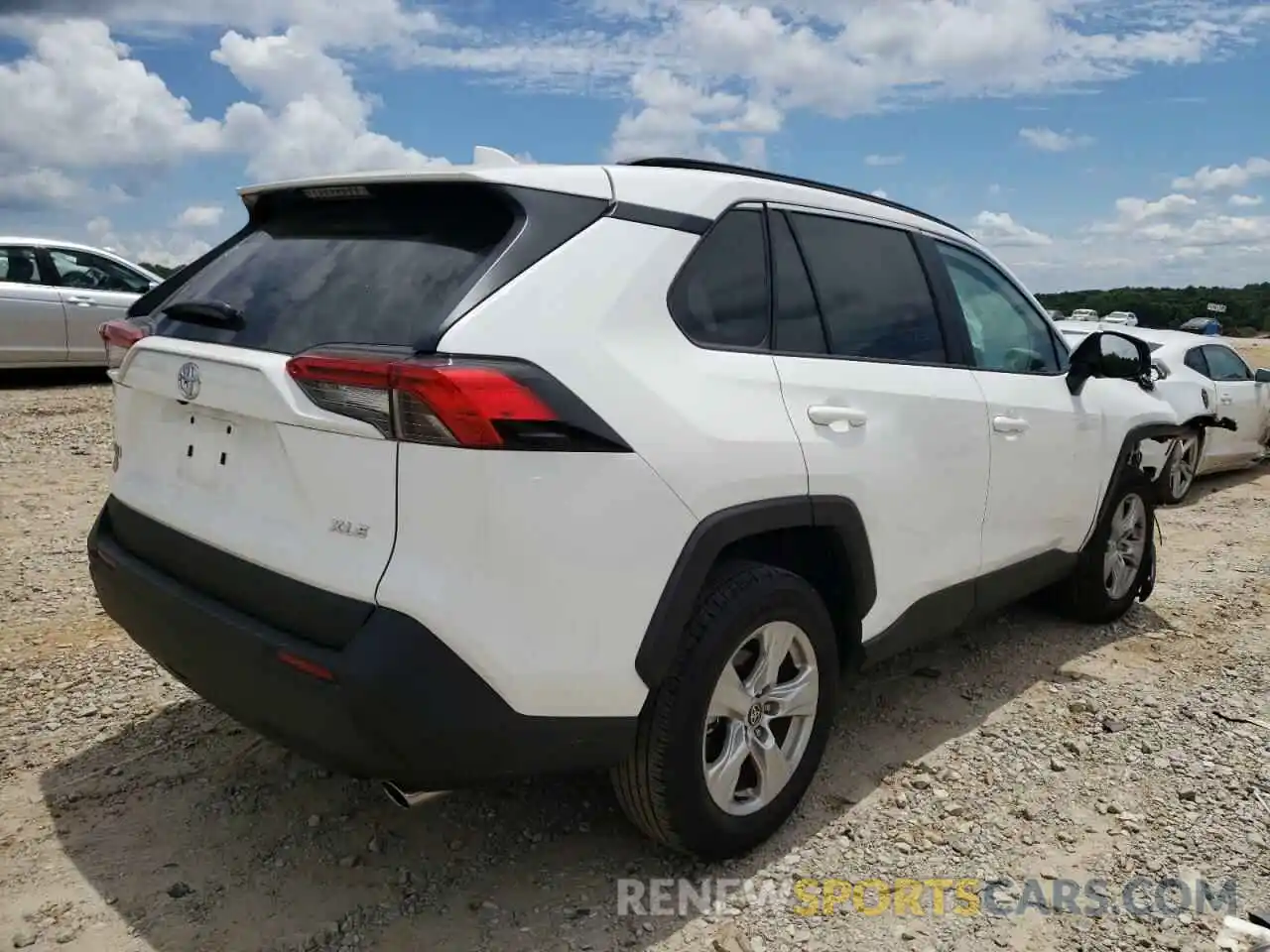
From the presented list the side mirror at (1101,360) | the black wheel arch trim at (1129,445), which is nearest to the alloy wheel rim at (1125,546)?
the black wheel arch trim at (1129,445)

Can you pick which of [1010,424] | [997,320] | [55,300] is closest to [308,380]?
[1010,424]

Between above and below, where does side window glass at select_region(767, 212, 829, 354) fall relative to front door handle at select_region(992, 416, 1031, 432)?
above

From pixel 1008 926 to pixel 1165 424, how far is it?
3.22m

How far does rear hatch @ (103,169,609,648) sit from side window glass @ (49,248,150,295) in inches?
374

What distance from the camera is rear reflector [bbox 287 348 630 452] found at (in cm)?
212

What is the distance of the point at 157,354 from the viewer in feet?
8.98

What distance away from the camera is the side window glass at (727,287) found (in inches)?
104

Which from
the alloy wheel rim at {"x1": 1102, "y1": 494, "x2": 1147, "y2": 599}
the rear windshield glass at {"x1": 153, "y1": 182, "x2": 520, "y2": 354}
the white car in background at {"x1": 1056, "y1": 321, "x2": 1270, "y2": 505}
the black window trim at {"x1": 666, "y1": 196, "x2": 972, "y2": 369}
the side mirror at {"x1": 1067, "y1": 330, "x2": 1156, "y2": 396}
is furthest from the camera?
the white car in background at {"x1": 1056, "y1": 321, "x2": 1270, "y2": 505}

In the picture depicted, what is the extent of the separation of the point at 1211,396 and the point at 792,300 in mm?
7332

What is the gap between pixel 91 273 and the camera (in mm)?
11219

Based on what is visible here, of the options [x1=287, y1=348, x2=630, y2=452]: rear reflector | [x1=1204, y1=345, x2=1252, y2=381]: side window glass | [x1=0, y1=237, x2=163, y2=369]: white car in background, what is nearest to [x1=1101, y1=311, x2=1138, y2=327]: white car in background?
[x1=1204, y1=345, x2=1252, y2=381]: side window glass

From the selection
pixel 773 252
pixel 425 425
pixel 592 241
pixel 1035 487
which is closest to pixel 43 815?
pixel 425 425

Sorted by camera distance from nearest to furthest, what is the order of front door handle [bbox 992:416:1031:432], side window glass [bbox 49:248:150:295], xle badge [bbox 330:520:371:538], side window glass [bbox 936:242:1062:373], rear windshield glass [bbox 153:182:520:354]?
xle badge [bbox 330:520:371:538]
rear windshield glass [bbox 153:182:520:354]
front door handle [bbox 992:416:1031:432]
side window glass [bbox 936:242:1062:373]
side window glass [bbox 49:248:150:295]

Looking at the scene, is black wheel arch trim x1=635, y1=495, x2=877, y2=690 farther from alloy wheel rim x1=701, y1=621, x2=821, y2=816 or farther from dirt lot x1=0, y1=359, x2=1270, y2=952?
dirt lot x1=0, y1=359, x2=1270, y2=952
